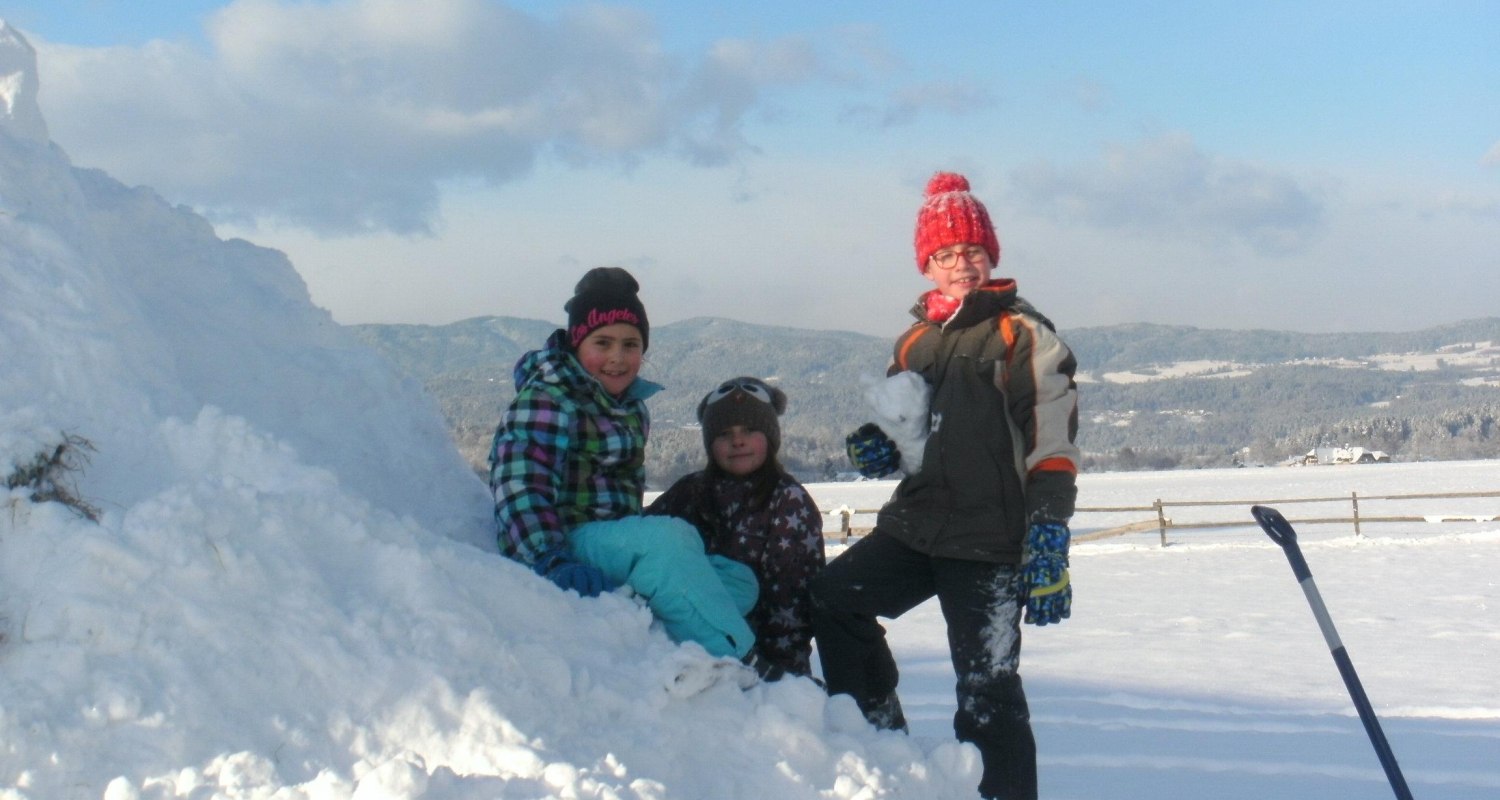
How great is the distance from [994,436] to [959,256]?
20.8 inches

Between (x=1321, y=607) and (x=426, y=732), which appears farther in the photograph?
(x=1321, y=607)

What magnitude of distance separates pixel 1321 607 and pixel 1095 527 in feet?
79.5

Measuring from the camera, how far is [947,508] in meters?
2.99

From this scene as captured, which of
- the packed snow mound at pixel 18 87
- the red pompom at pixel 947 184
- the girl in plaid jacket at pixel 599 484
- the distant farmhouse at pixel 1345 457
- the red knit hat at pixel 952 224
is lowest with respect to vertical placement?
the distant farmhouse at pixel 1345 457

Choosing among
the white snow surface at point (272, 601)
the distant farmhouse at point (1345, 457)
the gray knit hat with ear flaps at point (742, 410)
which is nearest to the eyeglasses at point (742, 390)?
the gray knit hat with ear flaps at point (742, 410)

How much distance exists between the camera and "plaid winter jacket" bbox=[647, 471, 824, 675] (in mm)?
3289

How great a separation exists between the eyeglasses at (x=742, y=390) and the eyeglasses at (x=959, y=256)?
0.67m

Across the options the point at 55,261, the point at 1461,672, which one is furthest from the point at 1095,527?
the point at 55,261

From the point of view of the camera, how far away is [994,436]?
2.94 meters

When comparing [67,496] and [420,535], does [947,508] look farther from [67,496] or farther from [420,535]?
[67,496]

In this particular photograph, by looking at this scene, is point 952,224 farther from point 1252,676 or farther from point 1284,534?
point 1252,676

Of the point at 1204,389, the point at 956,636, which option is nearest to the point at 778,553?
the point at 956,636

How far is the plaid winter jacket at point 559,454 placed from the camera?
2801 mm

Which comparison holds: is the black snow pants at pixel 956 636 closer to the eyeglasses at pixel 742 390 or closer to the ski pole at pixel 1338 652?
the eyeglasses at pixel 742 390
